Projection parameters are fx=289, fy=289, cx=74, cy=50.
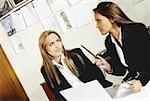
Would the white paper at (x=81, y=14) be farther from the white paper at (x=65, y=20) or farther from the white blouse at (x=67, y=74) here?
the white blouse at (x=67, y=74)

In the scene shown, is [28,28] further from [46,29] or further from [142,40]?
[142,40]

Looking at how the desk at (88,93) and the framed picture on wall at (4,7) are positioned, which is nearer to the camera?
the desk at (88,93)

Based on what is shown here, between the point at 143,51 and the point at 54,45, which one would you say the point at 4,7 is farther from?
the point at 143,51

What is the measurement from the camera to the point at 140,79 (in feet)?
4.11

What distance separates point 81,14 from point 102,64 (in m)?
0.25

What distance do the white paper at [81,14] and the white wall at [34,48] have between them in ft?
0.06

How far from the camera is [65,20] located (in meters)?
1.35

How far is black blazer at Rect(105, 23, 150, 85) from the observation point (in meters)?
1.23

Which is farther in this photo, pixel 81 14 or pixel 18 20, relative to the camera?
pixel 18 20

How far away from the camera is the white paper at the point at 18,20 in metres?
1.45

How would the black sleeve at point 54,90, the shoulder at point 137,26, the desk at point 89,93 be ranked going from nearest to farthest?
1. the shoulder at point 137,26
2. the desk at point 89,93
3. the black sleeve at point 54,90

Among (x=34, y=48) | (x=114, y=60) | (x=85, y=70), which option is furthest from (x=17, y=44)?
(x=114, y=60)

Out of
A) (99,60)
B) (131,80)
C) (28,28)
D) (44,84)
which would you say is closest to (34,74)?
(44,84)

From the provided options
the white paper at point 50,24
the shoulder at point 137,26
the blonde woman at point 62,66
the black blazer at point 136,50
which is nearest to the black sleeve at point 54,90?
the blonde woman at point 62,66
